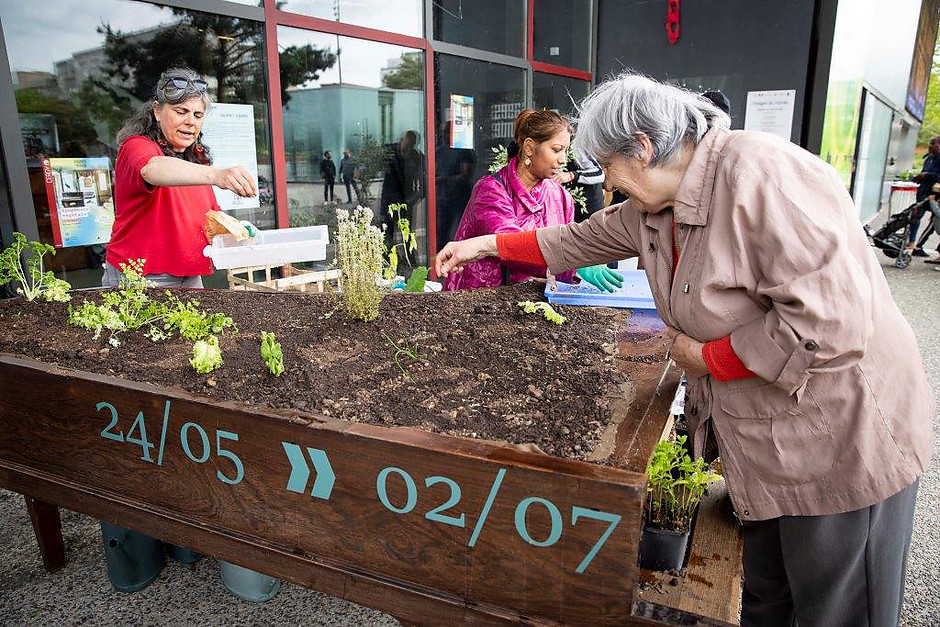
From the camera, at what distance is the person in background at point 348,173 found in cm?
497

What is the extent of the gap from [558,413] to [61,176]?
3.26 m

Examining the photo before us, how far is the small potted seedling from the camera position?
159 cm

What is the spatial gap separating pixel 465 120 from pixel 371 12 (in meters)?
1.30

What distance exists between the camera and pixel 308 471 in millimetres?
1312

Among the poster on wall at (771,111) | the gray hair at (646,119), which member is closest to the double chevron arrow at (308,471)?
the gray hair at (646,119)

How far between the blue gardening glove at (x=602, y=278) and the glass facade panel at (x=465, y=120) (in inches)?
134

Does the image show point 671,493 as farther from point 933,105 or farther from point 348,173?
point 933,105

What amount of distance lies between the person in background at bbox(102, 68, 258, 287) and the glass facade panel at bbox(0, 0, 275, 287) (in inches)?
41.2

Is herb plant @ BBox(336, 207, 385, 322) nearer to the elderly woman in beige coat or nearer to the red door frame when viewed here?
the elderly woman in beige coat

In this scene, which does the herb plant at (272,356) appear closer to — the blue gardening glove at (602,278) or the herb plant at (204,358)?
the herb plant at (204,358)

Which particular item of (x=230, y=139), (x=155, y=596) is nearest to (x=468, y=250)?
(x=155, y=596)

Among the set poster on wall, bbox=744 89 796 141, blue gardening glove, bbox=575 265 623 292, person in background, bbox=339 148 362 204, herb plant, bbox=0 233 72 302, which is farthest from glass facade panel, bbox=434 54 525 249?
herb plant, bbox=0 233 72 302

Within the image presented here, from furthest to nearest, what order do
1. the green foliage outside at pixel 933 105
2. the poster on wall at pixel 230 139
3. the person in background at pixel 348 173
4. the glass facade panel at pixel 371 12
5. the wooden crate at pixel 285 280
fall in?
the green foliage outside at pixel 933 105 < the person in background at pixel 348 173 < the glass facade panel at pixel 371 12 < the poster on wall at pixel 230 139 < the wooden crate at pixel 285 280

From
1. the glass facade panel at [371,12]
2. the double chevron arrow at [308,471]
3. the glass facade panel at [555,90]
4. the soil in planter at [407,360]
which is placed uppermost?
the glass facade panel at [371,12]
